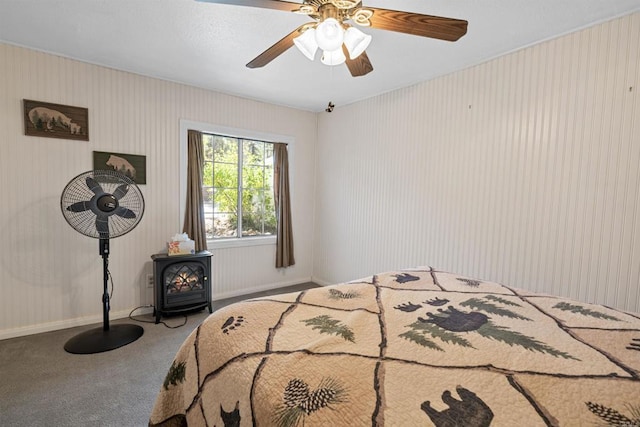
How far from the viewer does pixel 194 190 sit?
3.52 meters

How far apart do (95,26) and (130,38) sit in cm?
23

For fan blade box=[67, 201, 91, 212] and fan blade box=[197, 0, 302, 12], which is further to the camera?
fan blade box=[67, 201, 91, 212]

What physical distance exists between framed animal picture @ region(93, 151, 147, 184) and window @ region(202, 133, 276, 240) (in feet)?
2.27

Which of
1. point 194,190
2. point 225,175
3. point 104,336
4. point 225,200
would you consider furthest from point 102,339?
point 225,175

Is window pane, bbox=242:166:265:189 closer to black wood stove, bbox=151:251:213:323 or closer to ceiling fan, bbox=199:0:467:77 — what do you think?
black wood stove, bbox=151:251:213:323

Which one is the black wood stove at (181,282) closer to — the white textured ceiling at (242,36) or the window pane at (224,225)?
the window pane at (224,225)

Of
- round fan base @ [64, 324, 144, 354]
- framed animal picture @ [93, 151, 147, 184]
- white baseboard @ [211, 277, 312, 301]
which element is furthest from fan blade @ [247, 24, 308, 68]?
white baseboard @ [211, 277, 312, 301]

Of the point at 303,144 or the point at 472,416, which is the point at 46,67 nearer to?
the point at 303,144

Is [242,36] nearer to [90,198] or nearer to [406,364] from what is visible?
[90,198]

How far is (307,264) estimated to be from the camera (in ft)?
15.1

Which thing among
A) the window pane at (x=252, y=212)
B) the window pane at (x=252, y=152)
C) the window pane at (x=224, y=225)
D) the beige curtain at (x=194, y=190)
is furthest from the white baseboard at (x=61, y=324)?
the window pane at (x=252, y=152)

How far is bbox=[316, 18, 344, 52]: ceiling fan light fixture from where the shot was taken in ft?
4.78

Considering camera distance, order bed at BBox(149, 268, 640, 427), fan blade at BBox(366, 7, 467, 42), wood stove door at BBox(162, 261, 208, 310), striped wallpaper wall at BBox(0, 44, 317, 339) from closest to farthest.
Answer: bed at BBox(149, 268, 640, 427) → fan blade at BBox(366, 7, 467, 42) → striped wallpaper wall at BBox(0, 44, 317, 339) → wood stove door at BBox(162, 261, 208, 310)

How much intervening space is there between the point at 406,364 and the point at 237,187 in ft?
11.2
